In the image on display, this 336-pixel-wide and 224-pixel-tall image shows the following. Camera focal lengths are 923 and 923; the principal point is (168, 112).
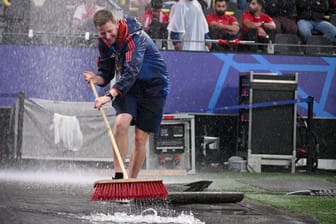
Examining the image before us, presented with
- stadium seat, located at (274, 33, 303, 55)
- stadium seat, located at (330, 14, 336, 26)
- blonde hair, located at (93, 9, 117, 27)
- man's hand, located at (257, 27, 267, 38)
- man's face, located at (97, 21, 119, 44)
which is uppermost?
blonde hair, located at (93, 9, 117, 27)

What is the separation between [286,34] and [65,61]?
414 centimetres

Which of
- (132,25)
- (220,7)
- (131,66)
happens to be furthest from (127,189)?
(220,7)

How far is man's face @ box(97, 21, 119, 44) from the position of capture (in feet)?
28.1

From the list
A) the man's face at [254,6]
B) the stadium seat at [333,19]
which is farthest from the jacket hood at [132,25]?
the stadium seat at [333,19]

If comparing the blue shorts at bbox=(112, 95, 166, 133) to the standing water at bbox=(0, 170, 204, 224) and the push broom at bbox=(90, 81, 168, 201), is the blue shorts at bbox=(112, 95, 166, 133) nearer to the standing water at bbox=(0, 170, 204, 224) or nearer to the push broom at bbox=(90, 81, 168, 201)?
the standing water at bbox=(0, 170, 204, 224)

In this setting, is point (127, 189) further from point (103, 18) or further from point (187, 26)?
point (187, 26)

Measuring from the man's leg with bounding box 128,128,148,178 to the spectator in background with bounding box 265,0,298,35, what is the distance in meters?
8.27

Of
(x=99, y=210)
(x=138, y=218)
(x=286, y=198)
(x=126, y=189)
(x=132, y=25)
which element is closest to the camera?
(x=138, y=218)

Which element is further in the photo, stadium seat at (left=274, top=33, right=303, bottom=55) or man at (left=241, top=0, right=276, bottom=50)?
man at (left=241, top=0, right=276, bottom=50)

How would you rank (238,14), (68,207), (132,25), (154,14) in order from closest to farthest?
(68,207)
(132,25)
(154,14)
(238,14)

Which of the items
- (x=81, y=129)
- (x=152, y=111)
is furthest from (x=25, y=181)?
(x=81, y=129)

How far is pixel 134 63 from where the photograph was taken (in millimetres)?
8633

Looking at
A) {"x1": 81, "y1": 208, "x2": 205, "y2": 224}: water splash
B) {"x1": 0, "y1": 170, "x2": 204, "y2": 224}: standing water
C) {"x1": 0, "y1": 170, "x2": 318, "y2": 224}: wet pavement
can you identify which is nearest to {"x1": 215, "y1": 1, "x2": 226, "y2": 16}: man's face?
{"x1": 0, "y1": 170, "x2": 204, "y2": 224}: standing water

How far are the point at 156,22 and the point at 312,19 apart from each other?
135 inches
